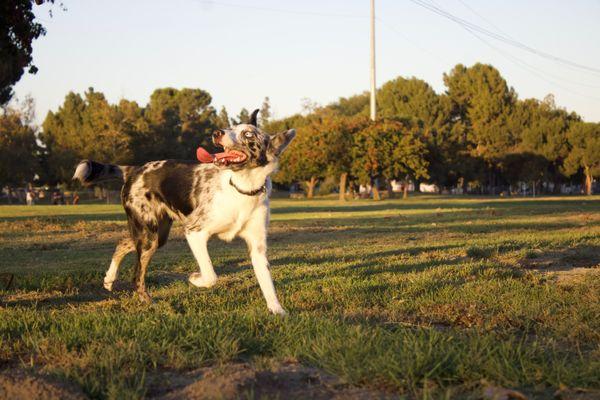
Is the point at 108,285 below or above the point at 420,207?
above

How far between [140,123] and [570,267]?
226ft

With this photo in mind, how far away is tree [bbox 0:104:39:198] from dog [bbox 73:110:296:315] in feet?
206

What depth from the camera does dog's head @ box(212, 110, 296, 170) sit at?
21.9 feet

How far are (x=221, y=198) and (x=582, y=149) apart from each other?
8984 cm

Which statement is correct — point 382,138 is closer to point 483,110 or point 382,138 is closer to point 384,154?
point 384,154

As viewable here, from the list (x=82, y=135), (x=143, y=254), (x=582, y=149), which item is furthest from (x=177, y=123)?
(x=143, y=254)

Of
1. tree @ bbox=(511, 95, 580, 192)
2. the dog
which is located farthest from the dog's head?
tree @ bbox=(511, 95, 580, 192)

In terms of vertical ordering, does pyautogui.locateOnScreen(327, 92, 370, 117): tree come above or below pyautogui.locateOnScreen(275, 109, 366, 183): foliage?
above

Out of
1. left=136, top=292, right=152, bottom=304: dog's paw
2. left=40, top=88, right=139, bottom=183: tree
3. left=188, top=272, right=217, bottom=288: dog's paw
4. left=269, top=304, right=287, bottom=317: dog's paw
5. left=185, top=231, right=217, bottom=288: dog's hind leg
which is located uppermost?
left=40, top=88, right=139, bottom=183: tree

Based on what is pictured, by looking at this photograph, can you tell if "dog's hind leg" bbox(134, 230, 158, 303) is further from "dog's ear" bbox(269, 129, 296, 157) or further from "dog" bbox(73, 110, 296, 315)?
"dog's ear" bbox(269, 129, 296, 157)

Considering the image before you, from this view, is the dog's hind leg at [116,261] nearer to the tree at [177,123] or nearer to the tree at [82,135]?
the tree at [82,135]

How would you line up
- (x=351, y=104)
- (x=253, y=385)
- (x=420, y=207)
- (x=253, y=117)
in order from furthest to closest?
(x=351, y=104)
(x=420, y=207)
(x=253, y=117)
(x=253, y=385)

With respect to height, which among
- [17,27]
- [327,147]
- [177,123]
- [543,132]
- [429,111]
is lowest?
[17,27]

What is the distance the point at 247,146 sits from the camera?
A: 22.0 ft
